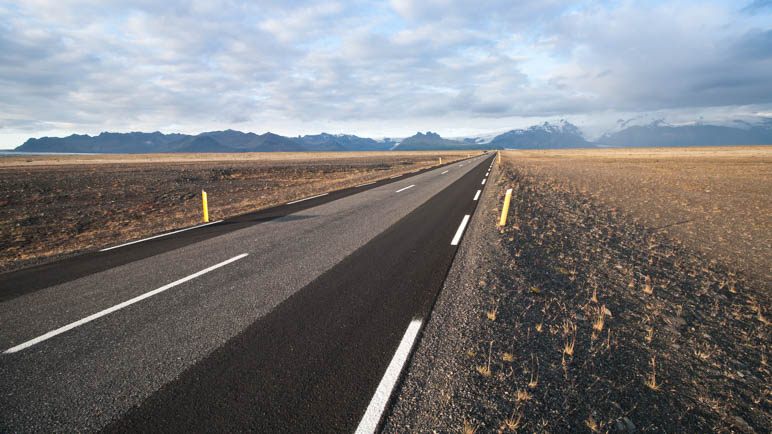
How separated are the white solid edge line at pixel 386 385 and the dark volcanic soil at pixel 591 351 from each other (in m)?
0.12

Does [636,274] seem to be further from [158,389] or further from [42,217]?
[42,217]

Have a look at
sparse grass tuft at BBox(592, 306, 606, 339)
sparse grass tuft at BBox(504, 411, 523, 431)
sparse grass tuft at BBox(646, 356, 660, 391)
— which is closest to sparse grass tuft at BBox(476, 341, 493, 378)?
sparse grass tuft at BBox(504, 411, 523, 431)

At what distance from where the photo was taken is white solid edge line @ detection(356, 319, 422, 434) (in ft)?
8.82

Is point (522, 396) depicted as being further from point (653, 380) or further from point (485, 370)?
point (653, 380)

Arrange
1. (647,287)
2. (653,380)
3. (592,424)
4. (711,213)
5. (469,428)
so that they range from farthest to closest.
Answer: (711,213) → (647,287) → (653,380) → (592,424) → (469,428)

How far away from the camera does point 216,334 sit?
4023 mm

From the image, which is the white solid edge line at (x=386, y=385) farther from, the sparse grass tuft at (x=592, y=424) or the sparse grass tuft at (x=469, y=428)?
the sparse grass tuft at (x=592, y=424)

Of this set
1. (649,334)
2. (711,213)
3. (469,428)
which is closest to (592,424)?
(469,428)

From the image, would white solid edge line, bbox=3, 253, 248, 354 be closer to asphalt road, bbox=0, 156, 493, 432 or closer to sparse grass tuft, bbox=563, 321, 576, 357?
asphalt road, bbox=0, 156, 493, 432

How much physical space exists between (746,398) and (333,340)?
4194mm

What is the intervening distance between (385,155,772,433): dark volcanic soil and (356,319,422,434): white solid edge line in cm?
12

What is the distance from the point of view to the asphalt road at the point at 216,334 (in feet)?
9.36

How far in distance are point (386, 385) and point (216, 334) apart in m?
2.27

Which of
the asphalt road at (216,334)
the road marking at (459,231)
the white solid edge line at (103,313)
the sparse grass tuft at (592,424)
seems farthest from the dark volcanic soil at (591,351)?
the white solid edge line at (103,313)
